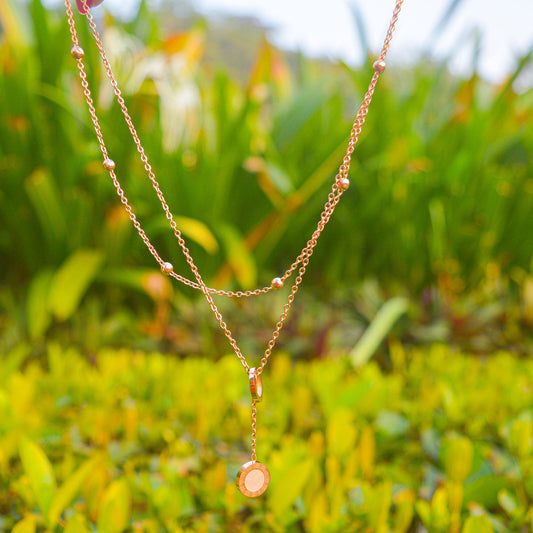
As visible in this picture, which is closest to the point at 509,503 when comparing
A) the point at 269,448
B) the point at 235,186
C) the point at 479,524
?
the point at 479,524

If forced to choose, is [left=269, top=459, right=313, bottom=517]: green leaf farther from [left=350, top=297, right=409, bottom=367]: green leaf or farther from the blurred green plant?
the blurred green plant

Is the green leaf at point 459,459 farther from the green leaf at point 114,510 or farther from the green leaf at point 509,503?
the green leaf at point 114,510

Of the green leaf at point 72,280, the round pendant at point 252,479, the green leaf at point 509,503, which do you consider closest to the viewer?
the round pendant at point 252,479

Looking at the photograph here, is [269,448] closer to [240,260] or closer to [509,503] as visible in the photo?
[509,503]

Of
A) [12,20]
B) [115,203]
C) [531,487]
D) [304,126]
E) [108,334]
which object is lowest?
[531,487]

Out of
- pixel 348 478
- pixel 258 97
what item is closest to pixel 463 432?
pixel 348 478

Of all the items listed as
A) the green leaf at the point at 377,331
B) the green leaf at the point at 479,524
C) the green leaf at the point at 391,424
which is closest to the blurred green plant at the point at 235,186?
the green leaf at the point at 377,331

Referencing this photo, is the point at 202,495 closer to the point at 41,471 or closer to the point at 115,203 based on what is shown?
the point at 41,471

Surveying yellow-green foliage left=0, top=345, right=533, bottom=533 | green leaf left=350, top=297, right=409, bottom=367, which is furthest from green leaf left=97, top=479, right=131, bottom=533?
green leaf left=350, top=297, right=409, bottom=367
